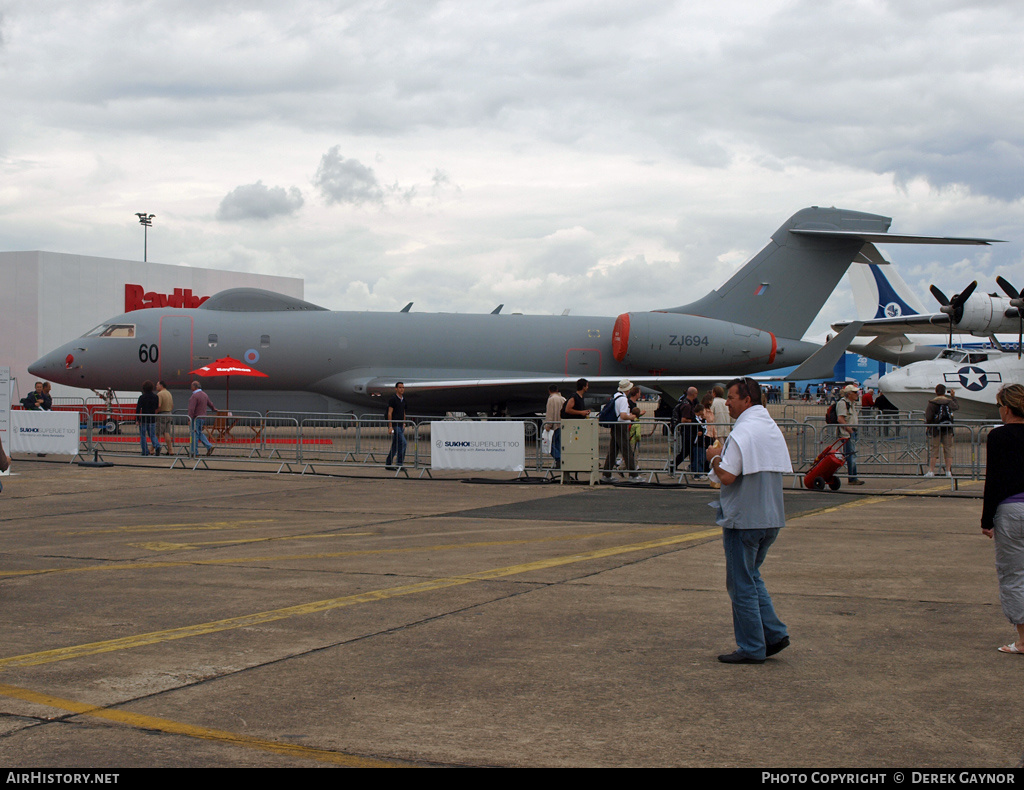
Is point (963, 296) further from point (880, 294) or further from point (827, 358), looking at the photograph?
point (880, 294)

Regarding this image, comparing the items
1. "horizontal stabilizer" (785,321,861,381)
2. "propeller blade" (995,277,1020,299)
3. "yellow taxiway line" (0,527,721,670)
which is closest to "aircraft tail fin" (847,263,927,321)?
"propeller blade" (995,277,1020,299)

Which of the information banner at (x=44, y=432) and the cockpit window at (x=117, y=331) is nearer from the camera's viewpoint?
the information banner at (x=44, y=432)

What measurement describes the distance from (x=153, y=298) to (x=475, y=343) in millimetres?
19077

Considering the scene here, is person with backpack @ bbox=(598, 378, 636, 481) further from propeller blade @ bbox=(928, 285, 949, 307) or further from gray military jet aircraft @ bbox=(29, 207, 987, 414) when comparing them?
propeller blade @ bbox=(928, 285, 949, 307)

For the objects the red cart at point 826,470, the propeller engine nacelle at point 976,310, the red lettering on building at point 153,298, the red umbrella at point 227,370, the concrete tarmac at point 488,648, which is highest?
the red lettering on building at point 153,298

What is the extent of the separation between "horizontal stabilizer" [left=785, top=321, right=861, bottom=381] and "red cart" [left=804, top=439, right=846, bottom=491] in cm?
851

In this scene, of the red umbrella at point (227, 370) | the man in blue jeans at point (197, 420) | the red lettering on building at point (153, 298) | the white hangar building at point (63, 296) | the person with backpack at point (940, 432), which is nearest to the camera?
the person with backpack at point (940, 432)

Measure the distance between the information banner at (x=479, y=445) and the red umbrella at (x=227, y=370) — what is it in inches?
390

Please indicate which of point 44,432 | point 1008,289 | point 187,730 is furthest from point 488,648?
point 1008,289

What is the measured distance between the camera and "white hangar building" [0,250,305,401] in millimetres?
36688

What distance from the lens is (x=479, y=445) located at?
17.0 m

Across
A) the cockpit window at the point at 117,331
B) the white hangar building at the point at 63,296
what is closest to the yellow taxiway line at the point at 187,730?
the cockpit window at the point at 117,331

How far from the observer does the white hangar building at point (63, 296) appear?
3669cm

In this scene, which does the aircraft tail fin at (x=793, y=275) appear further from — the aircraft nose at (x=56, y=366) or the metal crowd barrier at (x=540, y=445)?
the aircraft nose at (x=56, y=366)
